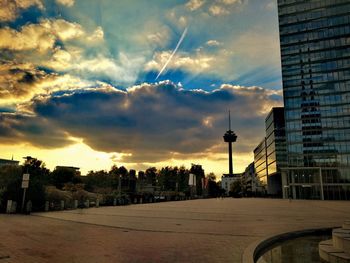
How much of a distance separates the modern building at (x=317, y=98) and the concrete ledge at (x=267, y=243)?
220 ft

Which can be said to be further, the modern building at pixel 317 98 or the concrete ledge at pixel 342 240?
the modern building at pixel 317 98

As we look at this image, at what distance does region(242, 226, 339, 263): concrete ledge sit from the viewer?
7729mm

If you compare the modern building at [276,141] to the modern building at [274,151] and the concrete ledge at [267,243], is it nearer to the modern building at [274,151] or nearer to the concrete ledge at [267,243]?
the modern building at [274,151]

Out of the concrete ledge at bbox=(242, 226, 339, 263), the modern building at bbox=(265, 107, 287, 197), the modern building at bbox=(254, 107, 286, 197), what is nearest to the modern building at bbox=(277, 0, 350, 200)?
the modern building at bbox=(265, 107, 287, 197)

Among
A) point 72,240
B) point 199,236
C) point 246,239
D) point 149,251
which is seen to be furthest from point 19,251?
point 246,239

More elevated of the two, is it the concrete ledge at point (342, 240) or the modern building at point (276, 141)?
the modern building at point (276, 141)

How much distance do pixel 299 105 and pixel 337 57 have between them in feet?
50.7

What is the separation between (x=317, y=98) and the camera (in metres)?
74.4

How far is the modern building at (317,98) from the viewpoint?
2832 inches

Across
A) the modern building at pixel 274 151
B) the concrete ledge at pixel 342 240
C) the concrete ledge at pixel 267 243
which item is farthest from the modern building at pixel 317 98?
the concrete ledge at pixel 342 240

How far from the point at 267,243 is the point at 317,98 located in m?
73.9

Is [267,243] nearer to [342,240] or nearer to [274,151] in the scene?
[342,240]

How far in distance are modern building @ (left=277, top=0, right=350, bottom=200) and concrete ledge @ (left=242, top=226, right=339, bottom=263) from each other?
67.0 m

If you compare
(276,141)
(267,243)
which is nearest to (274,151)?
(276,141)
